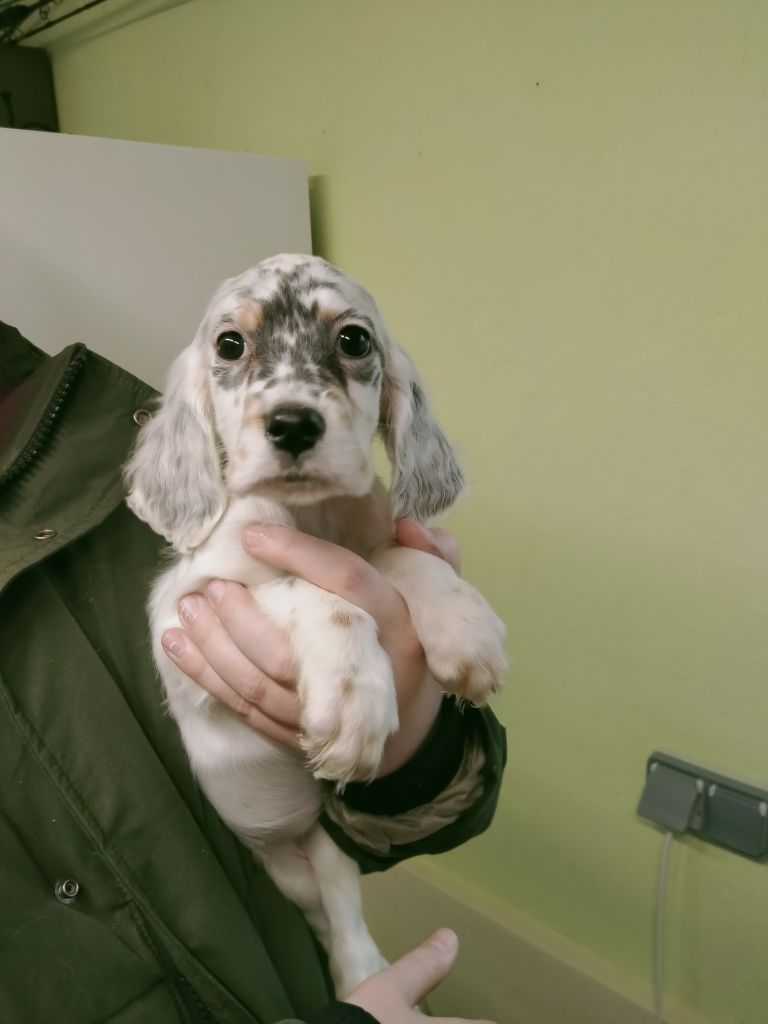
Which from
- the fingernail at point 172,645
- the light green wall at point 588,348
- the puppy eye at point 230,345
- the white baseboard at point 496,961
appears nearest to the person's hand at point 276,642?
the fingernail at point 172,645

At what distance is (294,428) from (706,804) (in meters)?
1.33

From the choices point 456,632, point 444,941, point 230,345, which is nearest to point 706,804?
point 444,941

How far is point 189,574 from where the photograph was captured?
1097mm

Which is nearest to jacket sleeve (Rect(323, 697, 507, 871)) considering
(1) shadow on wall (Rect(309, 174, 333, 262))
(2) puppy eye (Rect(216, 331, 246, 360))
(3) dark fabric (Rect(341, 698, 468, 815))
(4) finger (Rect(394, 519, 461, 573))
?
(3) dark fabric (Rect(341, 698, 468, 815))

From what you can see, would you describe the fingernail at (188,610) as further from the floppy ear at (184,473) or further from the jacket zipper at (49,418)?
the jacket zipper at (49,418)

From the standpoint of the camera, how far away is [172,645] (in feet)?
3.49

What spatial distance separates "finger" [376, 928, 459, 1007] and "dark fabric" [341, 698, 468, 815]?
192 mm

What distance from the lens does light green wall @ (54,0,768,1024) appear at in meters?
1.47

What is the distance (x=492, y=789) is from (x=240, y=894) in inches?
16.5

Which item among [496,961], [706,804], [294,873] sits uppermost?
[294,873]

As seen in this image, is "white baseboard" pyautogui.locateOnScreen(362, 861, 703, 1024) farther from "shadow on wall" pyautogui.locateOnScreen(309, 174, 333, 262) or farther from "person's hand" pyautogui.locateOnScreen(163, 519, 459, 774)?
"shadow on wall" pyautogui.locateOnScreen(309, 174, 333, 262)

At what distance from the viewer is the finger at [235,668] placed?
99 cm

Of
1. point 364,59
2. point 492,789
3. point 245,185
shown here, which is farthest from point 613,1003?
point 364,59

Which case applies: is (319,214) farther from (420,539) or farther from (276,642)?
(276,642)
